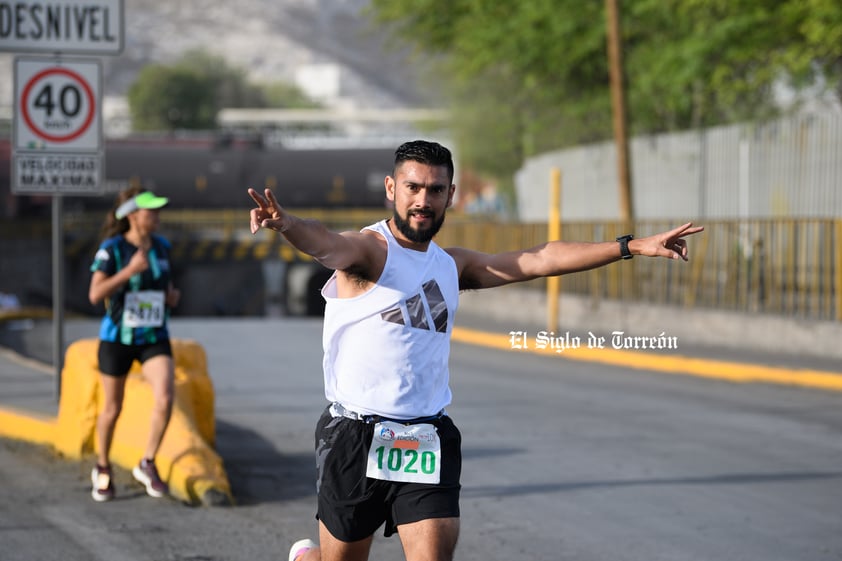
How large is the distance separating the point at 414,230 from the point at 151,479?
4.39 metres

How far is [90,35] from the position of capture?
11430mm

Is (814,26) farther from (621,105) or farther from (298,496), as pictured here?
(298,496)

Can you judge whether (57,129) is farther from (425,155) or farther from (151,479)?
(425,155)

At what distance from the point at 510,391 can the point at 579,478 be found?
553cm

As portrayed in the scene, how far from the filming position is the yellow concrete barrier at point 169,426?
865 centimetres

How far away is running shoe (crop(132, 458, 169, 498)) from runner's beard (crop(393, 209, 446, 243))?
4.31 meters

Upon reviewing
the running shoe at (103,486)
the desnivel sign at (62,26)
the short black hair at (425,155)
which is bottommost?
the running shoe at (103,486)

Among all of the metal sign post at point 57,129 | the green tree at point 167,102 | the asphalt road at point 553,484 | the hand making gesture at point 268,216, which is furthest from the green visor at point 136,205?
the green tree at point 167,102

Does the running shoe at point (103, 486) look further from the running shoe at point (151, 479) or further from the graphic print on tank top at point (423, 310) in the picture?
the graphic print on tank top at point (423, 310)

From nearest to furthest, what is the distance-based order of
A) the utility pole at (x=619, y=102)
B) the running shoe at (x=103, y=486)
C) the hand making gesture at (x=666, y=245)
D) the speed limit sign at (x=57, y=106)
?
the hand making gesture at (x=666, y=245), the running shoe at (x=103, y=486), the speed limit sign at (x=57, y=106), the utility pole at (x=619, y=102)

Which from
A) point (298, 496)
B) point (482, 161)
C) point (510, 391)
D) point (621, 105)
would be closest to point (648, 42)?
point (621, 105)

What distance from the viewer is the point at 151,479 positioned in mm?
8648

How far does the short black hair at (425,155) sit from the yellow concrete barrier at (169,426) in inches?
166

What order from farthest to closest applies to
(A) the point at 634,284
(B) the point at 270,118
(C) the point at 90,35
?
(B) the point at 270,118, (A) the point at 634,284, (C) the point at 90,35
